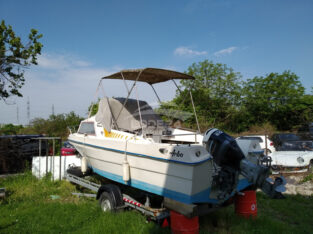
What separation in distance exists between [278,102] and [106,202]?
22797 millimetres

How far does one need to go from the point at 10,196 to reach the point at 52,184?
1278 millimetres

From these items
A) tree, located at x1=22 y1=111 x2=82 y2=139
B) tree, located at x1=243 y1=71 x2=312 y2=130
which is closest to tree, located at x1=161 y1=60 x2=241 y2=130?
tree, located at x1=243 y1=71 x2=312 y2=130

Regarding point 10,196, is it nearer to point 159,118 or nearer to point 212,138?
point 159,118

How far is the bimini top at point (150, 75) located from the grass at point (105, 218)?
2.72 metres

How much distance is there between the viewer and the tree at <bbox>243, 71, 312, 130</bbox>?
2294 cm

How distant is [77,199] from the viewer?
5.80 metres

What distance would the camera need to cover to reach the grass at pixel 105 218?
3977mm

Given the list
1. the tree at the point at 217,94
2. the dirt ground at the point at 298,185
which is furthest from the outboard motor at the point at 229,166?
the tree at the point at 217,94

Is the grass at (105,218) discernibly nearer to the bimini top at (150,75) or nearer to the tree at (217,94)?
the bimini top at (150,75)

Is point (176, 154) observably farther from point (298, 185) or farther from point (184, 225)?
point (298, 185)

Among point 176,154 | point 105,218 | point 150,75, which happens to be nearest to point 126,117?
point 150,75

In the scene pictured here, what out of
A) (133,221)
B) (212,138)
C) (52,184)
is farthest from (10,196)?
(212,138)

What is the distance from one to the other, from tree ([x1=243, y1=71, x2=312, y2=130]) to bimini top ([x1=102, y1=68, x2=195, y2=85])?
19.0m

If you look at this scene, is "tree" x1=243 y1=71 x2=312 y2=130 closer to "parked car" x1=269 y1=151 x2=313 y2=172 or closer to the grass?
"parked car" x1=269 y1=151 x2=313 y2=172
